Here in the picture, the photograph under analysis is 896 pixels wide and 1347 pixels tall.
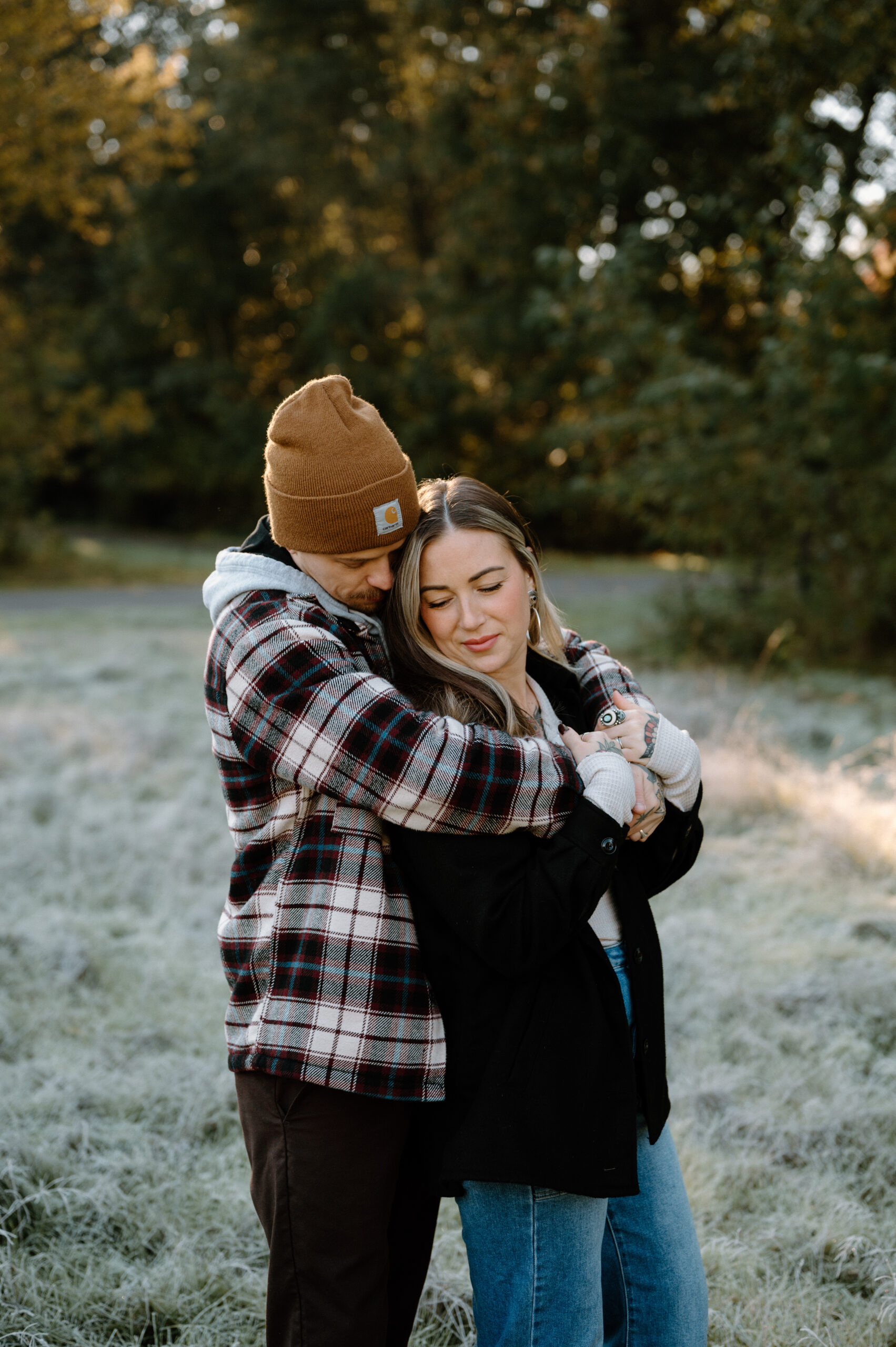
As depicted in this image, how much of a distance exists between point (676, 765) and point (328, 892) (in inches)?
26.3

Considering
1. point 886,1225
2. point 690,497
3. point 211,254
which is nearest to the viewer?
point 886,1225

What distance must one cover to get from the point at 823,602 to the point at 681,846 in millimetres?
8391

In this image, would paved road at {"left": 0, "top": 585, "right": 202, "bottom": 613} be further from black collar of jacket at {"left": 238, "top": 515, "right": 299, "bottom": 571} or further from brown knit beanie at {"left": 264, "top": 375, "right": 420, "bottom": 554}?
brown knit beanie at {"left": 264, "top": 375, "right": 420, "bottom": 554}

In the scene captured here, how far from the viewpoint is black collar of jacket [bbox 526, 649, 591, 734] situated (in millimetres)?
2047

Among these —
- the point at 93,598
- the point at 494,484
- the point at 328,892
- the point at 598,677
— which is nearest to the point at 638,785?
the point at 598,677

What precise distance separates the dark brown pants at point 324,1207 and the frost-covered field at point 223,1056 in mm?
862

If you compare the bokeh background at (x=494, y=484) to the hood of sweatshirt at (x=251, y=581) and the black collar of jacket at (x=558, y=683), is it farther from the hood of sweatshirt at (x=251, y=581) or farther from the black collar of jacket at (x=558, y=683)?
the hood of sweatshirt at (x=251, y=581)

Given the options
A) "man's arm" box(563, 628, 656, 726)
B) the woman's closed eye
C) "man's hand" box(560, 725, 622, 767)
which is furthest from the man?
"man's arm" box(563, 628, 656, 726)

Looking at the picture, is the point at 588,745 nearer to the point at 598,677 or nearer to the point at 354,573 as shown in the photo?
the point at 598,677

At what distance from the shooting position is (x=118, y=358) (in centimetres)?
2634

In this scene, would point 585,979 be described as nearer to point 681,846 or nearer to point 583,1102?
point 583,1102

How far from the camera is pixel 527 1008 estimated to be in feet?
5.25

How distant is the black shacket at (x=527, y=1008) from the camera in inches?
60.5

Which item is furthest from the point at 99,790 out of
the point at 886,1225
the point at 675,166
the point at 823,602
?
the point at 675,166
